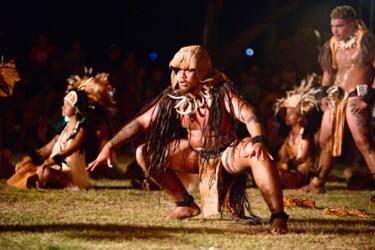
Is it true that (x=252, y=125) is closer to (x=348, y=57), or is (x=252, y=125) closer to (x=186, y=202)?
(x=186, y=202)

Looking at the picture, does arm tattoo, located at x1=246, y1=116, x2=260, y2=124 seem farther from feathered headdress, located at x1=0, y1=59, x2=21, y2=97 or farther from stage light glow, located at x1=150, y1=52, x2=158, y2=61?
stage light glow, located at x1=150, y1=52, x2=158, y2=61

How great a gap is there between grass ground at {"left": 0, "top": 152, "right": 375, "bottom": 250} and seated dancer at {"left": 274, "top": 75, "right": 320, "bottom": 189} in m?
1.13

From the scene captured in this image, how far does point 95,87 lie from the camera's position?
7898 mm

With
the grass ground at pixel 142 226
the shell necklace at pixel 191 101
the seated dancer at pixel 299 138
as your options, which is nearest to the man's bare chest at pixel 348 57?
the seated dancer at pixel 299 138

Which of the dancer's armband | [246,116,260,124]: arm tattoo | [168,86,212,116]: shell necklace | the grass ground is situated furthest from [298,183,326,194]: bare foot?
[246,116,260,124]: arm tattoo

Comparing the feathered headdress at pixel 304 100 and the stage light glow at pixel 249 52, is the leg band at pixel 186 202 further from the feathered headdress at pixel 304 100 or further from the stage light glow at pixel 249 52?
the stage light glow at pixel 249 52

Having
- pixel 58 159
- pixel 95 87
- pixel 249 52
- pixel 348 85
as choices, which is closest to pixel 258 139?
pixel 348 85

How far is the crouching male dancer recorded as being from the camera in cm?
703

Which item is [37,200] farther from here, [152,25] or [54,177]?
[152,25]

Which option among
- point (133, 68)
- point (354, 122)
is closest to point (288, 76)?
point (133, 68)

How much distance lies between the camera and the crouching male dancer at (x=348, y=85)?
7.03 metres

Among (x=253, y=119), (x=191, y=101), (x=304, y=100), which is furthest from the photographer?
(x=304, y=100)

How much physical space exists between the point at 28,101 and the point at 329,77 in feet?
21.5

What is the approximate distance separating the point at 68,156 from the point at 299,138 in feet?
9.34
